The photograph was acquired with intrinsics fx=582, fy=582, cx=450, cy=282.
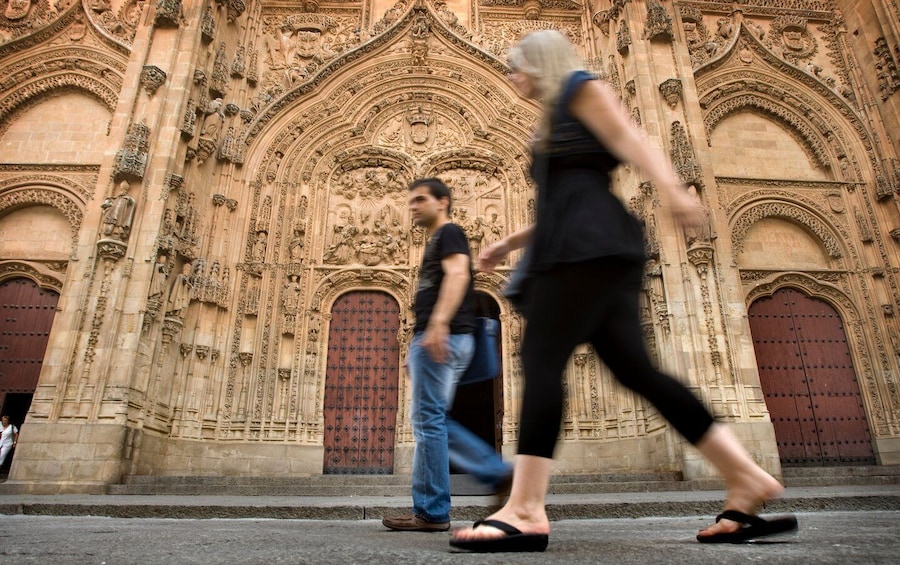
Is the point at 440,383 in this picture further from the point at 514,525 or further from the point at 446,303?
the point at 514,525

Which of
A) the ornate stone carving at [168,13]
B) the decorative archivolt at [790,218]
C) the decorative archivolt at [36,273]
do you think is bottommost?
the decorative archivolt at [36,273]

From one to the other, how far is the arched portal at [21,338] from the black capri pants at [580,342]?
40.8ft

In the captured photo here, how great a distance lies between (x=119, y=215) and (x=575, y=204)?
982 centimetres

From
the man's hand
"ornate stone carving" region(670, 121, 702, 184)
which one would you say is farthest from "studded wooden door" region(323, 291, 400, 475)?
the man's hand

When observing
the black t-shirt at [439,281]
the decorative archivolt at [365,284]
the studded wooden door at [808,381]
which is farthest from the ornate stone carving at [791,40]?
the black t-shirt at [439,281]

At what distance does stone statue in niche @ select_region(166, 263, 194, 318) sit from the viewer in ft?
34.2

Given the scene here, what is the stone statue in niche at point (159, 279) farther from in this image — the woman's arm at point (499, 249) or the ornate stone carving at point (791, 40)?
the ornate stone carving at point (791, 40)

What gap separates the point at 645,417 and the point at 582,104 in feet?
31.0

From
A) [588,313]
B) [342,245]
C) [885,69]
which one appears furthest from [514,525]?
[885,69]

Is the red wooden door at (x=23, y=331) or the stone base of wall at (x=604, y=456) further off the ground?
the red wooden door at (x=23, y=331)

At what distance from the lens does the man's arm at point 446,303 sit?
285cm

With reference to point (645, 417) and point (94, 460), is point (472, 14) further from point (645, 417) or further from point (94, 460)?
point (94, 460)

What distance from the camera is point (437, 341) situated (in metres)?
2.85

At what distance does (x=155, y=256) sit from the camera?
9914mm
